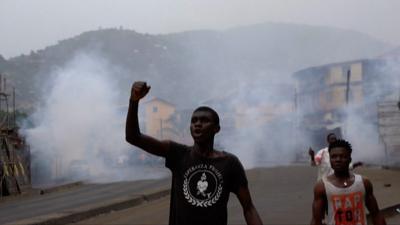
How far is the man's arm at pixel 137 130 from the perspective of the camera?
3250 millimetres

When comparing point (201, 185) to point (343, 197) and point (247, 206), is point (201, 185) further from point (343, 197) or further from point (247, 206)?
point (343, 197)

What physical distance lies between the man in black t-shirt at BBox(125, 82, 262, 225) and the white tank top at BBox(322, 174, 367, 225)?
0.82 m

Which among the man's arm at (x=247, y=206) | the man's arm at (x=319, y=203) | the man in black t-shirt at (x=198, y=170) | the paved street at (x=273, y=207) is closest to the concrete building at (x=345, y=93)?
the paved street at (x=273, y=207)

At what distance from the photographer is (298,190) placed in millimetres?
14891

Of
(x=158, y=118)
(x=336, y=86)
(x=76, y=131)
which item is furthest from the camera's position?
(x=158, y=118)

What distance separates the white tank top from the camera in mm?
4098

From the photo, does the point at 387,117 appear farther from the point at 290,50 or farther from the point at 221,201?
the point at 290,50

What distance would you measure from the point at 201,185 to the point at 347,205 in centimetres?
126

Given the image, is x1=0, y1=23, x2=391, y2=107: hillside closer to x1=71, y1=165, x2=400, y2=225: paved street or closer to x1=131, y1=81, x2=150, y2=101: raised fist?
x1=71, y1=165, x2=400, y2=225: paved street

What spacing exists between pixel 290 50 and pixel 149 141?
130m

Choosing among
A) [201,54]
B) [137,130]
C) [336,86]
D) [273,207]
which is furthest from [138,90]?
[201,54]

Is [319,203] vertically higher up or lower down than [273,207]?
higher up

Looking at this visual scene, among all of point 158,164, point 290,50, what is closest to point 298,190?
point 158,164

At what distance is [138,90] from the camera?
3.23 metres
